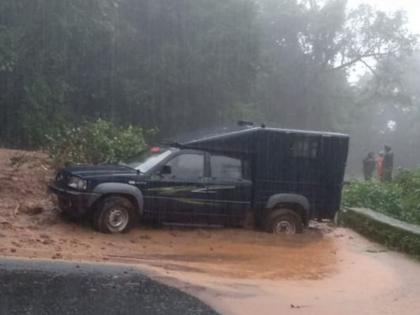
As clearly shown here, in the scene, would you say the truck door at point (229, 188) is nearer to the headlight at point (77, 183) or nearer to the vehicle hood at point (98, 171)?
the vehicle hood at point (98, 171)

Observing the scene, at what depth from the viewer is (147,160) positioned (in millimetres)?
10969

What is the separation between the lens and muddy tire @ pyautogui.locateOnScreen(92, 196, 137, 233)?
10031 millimetres

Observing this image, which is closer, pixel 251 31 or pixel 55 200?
pixel 55 200

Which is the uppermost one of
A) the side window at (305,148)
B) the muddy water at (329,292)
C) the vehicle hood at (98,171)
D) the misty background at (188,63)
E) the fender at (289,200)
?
the misty background at (188,63)

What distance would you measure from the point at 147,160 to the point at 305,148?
114 inches

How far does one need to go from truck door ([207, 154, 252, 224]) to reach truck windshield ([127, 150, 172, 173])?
0.85 meters

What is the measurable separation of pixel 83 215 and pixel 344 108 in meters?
34.6

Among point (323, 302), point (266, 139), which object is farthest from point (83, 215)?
point (323, 302)

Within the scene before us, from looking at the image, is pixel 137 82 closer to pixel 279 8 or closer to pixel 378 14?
pixel 279 8

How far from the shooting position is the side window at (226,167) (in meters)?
11.0

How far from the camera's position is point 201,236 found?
1084cm

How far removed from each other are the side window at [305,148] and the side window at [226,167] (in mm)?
1049

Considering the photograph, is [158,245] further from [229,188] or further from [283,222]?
[283,222]

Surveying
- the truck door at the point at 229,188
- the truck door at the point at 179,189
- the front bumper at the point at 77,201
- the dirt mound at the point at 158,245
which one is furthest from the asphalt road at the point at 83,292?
the truck door at the point at 229,188
